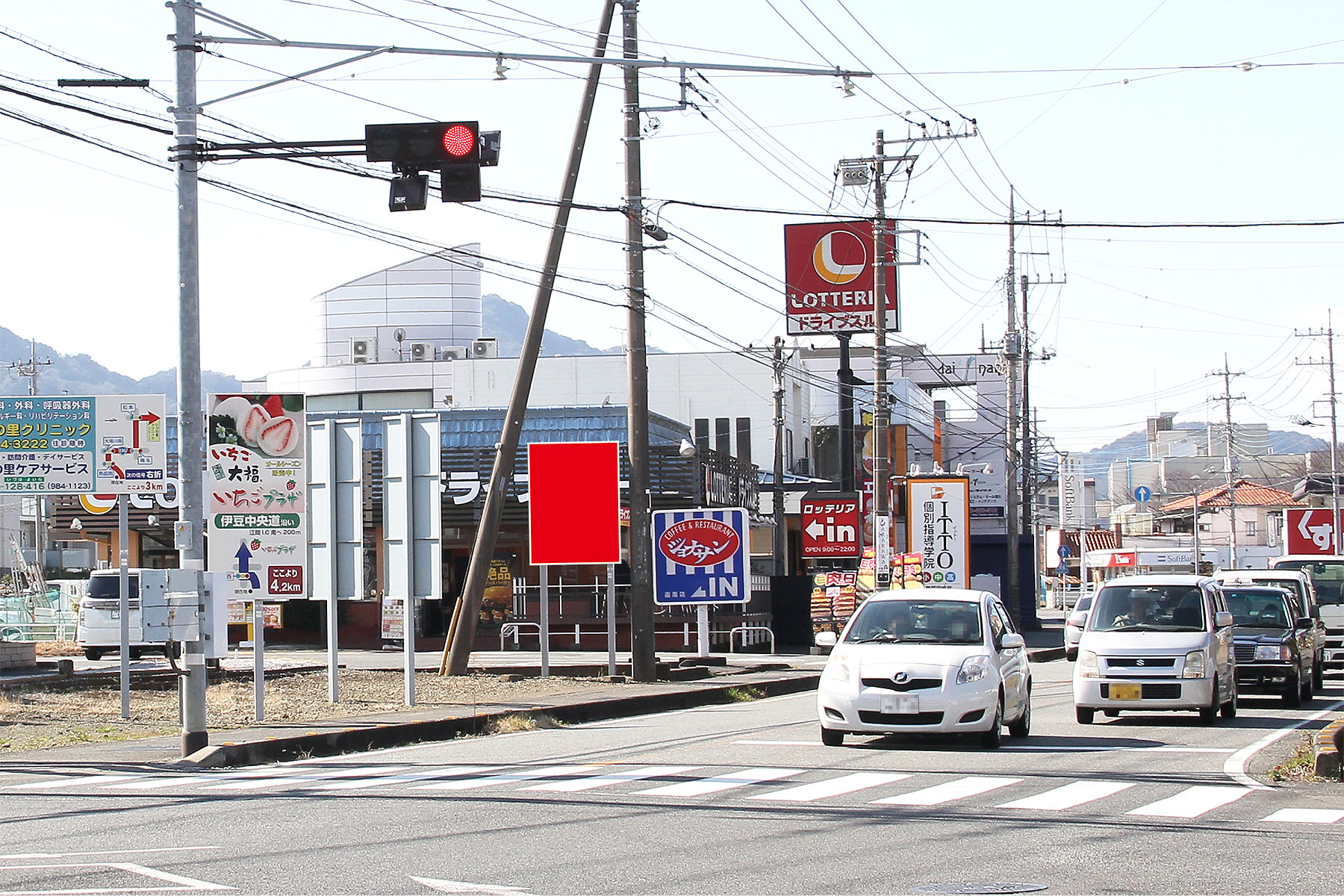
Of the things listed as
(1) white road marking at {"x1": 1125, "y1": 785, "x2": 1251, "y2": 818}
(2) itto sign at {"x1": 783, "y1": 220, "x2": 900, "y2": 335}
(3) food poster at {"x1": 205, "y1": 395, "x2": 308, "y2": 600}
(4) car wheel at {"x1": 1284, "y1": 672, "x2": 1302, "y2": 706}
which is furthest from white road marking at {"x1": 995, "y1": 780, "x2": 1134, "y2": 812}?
(2) itto sign at {"x1": 783, "y1": 220, "x2": 900, "y2": 335}

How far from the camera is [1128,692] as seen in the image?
691 inches

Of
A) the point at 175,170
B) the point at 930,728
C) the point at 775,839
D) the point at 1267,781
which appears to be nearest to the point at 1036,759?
the point at 930,728

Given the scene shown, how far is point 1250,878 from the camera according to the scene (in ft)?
26.3

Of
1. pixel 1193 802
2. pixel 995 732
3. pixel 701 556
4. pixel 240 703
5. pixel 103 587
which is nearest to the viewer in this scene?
pixel 1193 802

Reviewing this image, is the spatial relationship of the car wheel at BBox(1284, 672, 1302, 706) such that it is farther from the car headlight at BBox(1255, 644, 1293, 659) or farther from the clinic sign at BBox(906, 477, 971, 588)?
the clinic sign at BBox(906, 477, 971, 588)

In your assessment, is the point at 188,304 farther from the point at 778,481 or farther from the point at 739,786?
the point at 778,481

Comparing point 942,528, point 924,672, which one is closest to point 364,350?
point 942,528

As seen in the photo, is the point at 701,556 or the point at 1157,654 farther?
the point at 701,556

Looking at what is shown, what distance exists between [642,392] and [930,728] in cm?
1051

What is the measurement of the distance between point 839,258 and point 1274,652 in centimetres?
2910

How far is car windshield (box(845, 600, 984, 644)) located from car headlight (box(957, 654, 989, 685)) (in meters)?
0.64

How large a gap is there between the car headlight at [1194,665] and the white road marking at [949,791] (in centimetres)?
605

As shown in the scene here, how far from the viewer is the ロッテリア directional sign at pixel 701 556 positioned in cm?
2720

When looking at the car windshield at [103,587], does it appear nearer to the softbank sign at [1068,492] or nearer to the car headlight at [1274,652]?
the car headlight at [1274,652]
